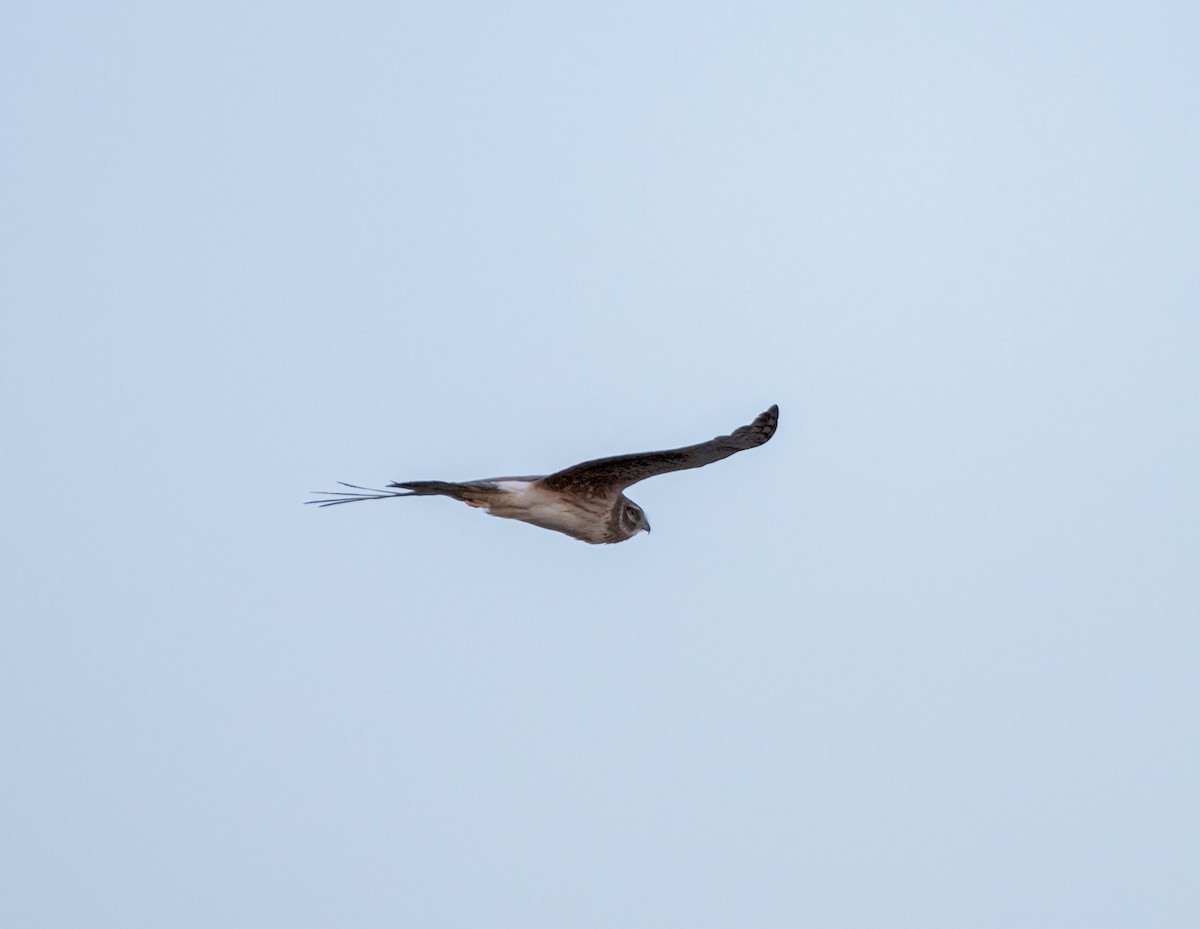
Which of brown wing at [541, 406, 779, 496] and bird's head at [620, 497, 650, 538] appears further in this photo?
bird's head at [620, 497, 650, 538]

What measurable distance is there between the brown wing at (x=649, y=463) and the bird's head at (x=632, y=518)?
0.95 meters

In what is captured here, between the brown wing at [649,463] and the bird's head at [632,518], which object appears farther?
the bird's head at [632,518]

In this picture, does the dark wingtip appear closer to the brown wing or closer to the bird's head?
the brown wing

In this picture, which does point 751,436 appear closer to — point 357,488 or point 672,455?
point 672,455

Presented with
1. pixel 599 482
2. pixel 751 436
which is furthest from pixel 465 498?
pixel 751 436

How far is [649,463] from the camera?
17.9m

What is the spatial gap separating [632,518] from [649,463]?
262 centimetres

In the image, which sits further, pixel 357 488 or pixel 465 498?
pixel 465 498

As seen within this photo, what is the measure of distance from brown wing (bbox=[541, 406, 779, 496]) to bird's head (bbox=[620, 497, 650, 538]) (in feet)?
3.10

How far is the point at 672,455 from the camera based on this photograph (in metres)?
17.6

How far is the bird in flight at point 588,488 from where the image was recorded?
17.8 metres

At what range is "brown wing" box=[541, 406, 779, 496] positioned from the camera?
17.7 metres

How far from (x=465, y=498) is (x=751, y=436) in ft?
9.97

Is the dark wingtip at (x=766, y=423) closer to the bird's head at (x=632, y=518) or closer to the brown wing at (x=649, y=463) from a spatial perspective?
the brown wing at (x=649, y=463)
